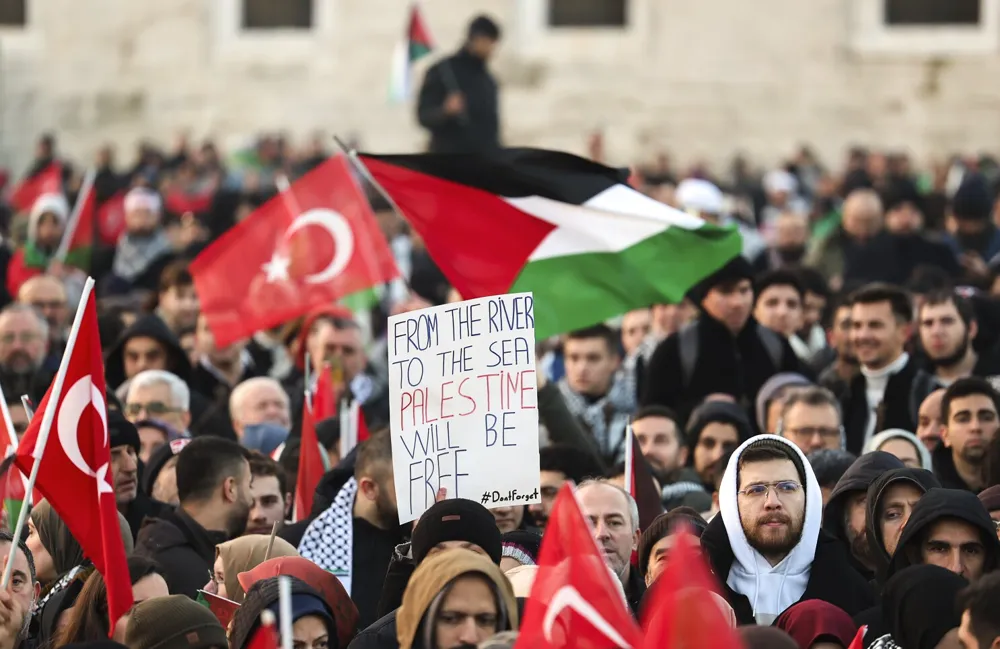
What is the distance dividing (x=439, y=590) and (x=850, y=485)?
91.5 inches

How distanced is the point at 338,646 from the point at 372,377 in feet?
17.7

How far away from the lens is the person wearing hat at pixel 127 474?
864cm

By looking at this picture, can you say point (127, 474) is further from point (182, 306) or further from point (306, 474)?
point (182, 306)

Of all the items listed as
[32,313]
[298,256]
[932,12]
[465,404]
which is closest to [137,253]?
[298,256]

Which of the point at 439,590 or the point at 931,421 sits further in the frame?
the point at 931,421

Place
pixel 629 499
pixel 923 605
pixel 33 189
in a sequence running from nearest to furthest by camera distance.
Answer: pixel 923 605 < pixel 629 499 < pixel 33 189

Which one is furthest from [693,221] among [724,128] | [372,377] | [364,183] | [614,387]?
[724,128]

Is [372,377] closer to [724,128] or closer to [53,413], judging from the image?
[53,413]

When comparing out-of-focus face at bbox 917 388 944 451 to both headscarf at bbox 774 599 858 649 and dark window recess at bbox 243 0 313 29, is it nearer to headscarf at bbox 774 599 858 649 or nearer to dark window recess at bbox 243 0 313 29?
headscarf at bbox 774 599 858 649

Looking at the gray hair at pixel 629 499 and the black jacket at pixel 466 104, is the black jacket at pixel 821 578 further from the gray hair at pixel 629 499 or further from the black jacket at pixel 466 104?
the black jacket at pixel 466 104

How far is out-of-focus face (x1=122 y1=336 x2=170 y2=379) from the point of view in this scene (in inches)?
446

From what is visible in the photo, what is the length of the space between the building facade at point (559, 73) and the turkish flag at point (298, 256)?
1451 cm

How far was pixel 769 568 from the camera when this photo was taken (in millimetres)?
7410

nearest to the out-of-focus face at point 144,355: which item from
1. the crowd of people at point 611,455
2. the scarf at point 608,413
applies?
the crowd of people at point 611,455
